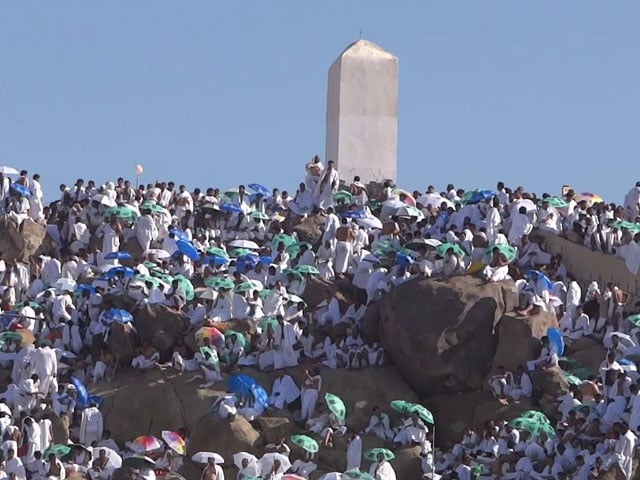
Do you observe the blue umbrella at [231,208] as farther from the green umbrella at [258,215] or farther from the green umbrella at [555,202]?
the green umbrella at [555,202]

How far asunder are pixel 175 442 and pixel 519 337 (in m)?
7.41

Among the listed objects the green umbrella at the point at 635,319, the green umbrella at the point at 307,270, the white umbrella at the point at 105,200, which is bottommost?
the green umbrella at the point at 307,270

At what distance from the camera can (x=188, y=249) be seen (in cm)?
5828

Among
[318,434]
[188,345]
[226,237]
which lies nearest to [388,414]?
[318,434]

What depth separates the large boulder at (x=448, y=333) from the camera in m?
53.9

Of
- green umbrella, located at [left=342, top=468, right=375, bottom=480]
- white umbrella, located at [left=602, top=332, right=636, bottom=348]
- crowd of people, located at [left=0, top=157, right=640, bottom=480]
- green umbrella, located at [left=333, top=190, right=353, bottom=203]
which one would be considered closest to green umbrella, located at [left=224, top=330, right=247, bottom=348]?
crowd of people, located at [left=0, top=157, right=640, bottom=480]

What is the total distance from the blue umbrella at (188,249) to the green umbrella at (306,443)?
8588 mm

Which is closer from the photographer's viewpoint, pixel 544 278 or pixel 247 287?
pixel 544 278

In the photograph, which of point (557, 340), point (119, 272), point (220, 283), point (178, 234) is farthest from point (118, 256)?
point (557, 340)

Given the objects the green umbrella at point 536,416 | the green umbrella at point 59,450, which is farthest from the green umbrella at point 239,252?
the green umbrella at point 536,416

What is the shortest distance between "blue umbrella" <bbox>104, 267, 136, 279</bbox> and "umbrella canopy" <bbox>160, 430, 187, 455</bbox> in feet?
18.6

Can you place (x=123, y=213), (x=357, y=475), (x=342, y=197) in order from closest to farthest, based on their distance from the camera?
(x=357, y=475)
(x=123, y=213)
(x=342, y=197)

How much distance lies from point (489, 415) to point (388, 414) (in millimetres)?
1985

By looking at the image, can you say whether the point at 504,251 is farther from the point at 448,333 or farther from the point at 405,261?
the point at 448,333
